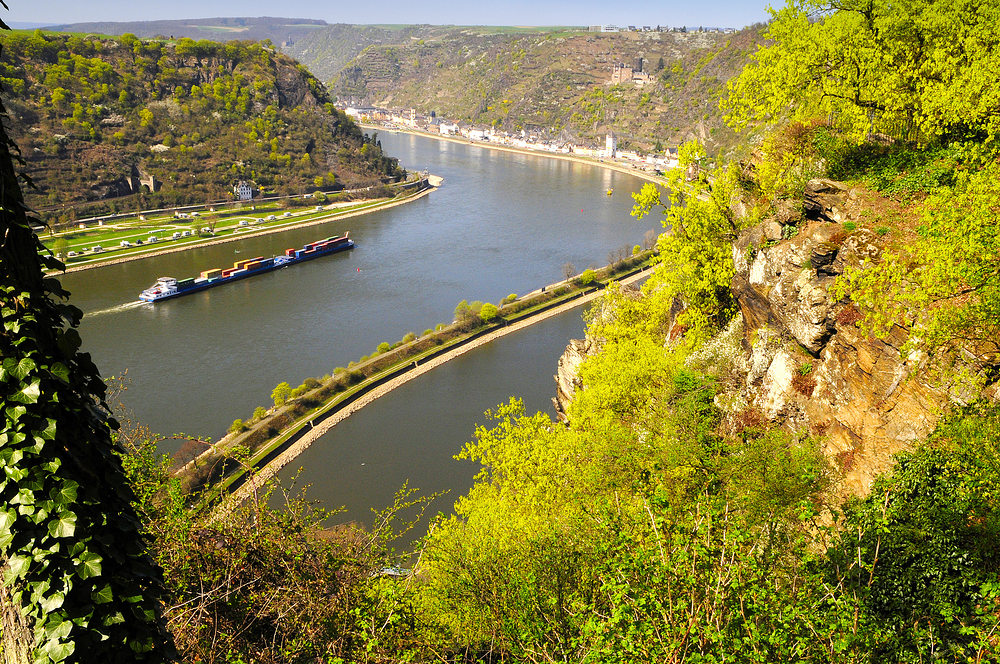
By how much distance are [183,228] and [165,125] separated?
1949 cm

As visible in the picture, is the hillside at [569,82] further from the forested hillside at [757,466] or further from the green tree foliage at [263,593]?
the green tree foliage at [263,593]

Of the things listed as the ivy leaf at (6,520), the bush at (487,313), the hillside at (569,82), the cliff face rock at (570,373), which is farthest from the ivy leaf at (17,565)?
the hillside at (569,82)

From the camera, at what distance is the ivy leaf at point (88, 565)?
2.50 meters

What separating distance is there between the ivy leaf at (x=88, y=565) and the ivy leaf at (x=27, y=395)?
2.21 ft

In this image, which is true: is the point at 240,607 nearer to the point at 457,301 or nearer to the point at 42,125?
the point at 457,301

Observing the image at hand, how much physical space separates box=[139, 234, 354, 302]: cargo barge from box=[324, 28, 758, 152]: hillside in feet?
148

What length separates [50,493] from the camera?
2451mm

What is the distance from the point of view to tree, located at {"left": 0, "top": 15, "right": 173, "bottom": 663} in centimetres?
240

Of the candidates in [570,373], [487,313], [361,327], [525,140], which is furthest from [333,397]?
[525,140]

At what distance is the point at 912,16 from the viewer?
8227mm

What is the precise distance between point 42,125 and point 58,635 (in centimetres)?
5766

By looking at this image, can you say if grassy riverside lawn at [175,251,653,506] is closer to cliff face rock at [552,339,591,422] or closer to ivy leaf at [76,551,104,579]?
ivy leaf at [76,551,104,579]

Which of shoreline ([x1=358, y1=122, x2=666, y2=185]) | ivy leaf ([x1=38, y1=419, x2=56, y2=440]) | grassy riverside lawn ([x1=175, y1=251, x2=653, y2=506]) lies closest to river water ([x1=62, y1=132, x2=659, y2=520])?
grassy riverside lawn ([x1=175, y1=251, x2=653, y2=506])

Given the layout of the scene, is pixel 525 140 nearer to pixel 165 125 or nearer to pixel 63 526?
pixel 165 125
